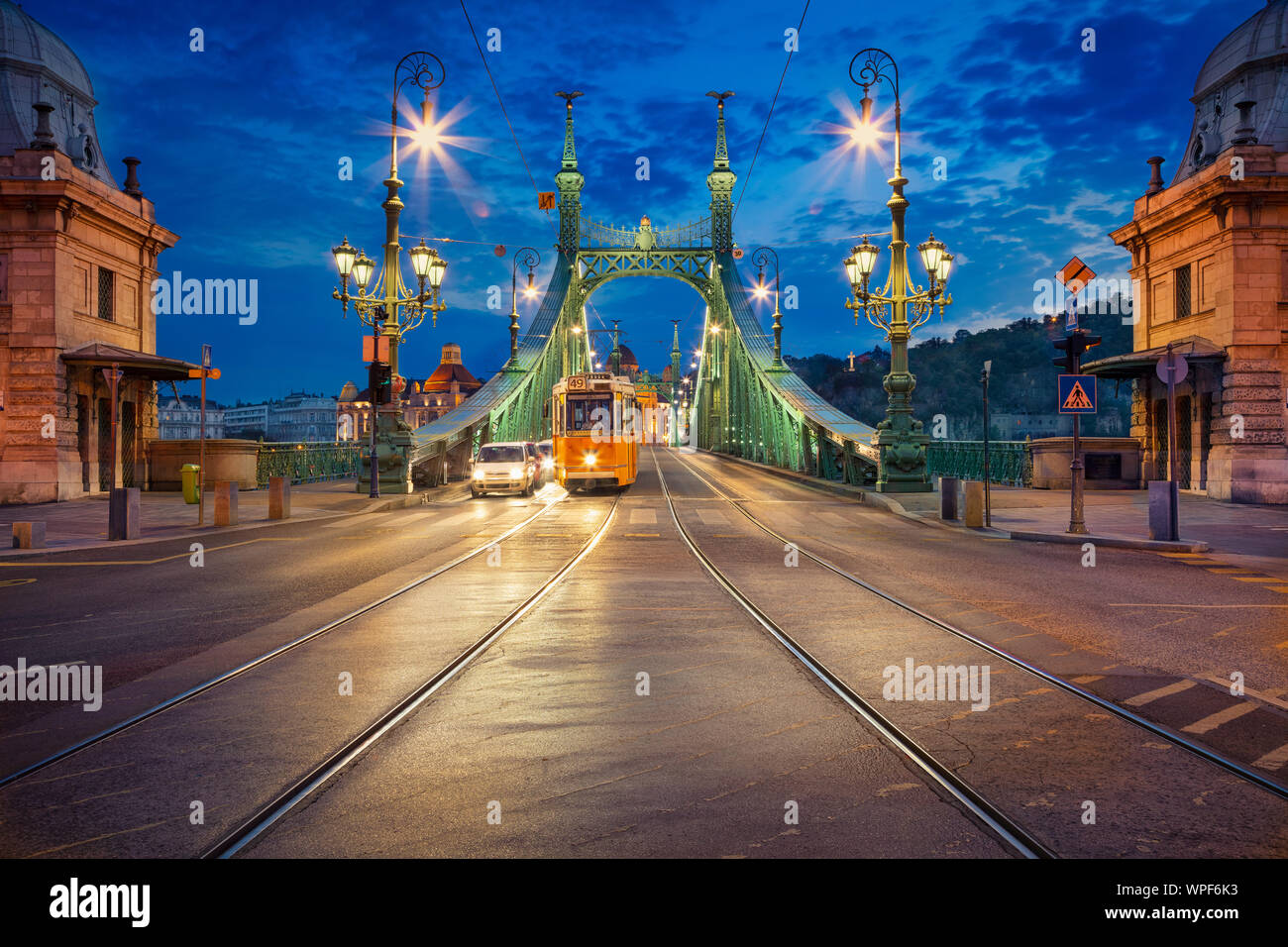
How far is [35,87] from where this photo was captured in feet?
85.7

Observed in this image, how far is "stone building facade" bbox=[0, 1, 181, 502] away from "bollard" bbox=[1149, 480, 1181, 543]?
22.8 m

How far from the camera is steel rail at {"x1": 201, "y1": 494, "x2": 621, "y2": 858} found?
3309 millimetres

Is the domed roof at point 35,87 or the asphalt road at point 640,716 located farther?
the domed roof at point 35,87

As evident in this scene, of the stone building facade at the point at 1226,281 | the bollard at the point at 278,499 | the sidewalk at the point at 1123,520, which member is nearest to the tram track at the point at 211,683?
the bollard at the point at 278,499

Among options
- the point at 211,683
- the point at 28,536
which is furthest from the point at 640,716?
the point at 28,536

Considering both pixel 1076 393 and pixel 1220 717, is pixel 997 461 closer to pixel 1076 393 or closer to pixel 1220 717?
pixel 1076 393

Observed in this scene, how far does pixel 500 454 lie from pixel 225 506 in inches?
427

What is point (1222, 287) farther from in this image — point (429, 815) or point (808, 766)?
point (429, 815)

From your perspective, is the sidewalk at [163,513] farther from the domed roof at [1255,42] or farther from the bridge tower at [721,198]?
the bridge tower at [721,198]

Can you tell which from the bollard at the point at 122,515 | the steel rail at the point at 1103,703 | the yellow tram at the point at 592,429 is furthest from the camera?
the yellow tram at the point at 592,429

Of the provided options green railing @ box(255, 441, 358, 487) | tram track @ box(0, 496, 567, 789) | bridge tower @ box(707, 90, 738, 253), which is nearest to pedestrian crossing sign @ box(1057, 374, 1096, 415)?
tram track @ box(0, 496, 567, 789)

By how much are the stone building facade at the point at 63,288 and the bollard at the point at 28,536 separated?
8894mm

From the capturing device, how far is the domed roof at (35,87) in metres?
25.5
